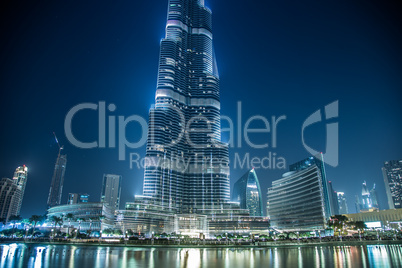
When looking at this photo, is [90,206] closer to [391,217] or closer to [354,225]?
[354,225]

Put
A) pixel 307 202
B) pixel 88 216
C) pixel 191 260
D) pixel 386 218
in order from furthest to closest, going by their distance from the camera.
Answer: pixel 307 202, pixel 386 218, pixel 88 216, pixel 191 260

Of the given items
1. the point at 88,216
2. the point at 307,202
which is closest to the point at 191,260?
the point at 88,216

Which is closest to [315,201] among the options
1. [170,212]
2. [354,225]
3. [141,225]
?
[354,225]

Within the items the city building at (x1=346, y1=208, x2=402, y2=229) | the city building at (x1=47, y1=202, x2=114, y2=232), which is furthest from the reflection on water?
the city building at (x1=346, y1=208, x2=402, y2=229)

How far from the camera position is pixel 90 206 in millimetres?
168000

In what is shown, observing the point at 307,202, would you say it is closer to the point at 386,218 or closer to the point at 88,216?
the point at 386,218

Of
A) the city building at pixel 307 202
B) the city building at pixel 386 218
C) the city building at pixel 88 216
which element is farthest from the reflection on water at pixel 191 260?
the city building at pixel 386 218

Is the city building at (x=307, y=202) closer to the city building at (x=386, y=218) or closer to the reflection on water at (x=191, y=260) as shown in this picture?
the city building at (x=386, y=218)

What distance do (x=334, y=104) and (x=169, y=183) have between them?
127 m

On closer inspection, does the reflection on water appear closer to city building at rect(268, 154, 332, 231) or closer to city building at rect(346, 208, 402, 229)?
city building at rect(268, 154, 332, 231)

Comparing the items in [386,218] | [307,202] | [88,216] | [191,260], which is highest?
[307,202]

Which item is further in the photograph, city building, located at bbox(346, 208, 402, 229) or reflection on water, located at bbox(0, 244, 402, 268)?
city building, located at bbox(346, 208, 402, 229)

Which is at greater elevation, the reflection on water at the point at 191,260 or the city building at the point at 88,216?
the city building at the point at 88,216

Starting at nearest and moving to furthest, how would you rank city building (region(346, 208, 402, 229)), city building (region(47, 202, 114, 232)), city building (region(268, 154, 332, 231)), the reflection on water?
the reflection on water < city building (region(346, 208, 402, 229)) < city building (region(47, 202, 114, 232)) < city building (region(268, 154, 332, 231))
